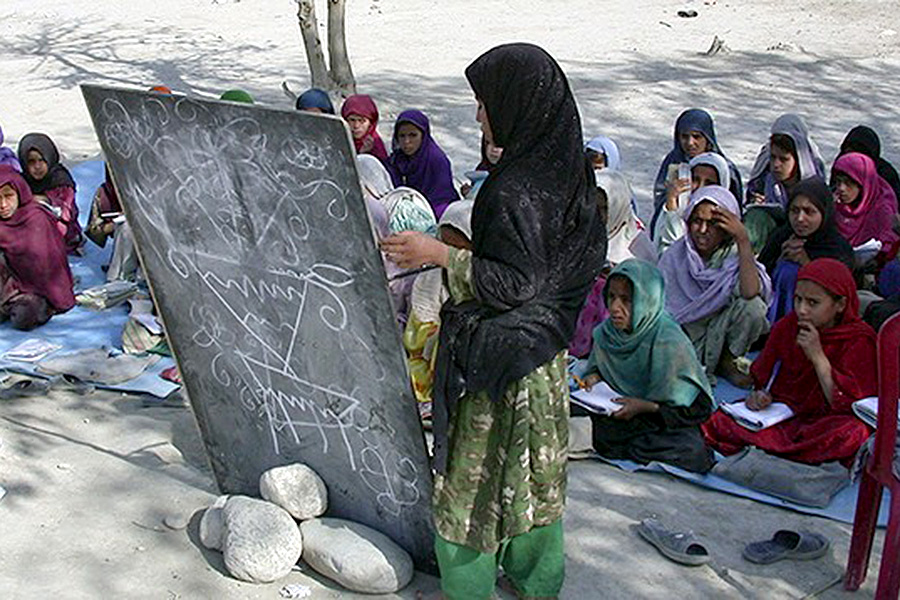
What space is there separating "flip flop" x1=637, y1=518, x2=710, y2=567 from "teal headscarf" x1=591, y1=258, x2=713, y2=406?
0.77 metres

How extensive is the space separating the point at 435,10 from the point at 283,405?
1411cm

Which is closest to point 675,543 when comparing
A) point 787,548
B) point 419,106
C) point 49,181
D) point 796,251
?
point 787,548

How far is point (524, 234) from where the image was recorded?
3.01 m

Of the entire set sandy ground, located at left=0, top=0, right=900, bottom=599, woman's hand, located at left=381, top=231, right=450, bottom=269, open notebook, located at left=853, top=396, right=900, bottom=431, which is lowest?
sandy ground, located at left=0, top=0, right=900, bottom=599

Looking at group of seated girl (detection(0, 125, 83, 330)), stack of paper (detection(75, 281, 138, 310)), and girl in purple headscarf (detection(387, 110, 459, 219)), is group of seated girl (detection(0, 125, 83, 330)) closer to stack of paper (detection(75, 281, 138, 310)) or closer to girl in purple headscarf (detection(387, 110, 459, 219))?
stack of paper (detection(75, 281, 138, 310))

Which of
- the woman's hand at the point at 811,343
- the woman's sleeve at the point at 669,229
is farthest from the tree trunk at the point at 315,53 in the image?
the woman's hand at the point at 811,343

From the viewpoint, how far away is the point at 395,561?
12.0 ft

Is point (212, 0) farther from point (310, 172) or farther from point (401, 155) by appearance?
point (310, 172)

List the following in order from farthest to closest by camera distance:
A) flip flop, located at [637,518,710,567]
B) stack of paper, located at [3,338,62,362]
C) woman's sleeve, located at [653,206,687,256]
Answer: woman's sleeve, located at [653,206,687,256]
stack of paper, located at [3,338,62,362]
flip flop, located at [637,518,710,567]

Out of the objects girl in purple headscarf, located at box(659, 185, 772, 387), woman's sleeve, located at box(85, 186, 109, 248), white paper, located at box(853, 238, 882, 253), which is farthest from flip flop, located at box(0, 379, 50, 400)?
white paper, located at box(853, 238, 882, 253)

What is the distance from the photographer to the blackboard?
3338mm

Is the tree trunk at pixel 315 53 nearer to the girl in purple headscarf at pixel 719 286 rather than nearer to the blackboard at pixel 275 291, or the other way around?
the girl in purple headscarf at pixel 719 286

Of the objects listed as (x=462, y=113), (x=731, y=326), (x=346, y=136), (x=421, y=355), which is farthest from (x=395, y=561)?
(x=462, y=113)

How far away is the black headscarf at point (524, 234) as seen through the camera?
9.87 ft
